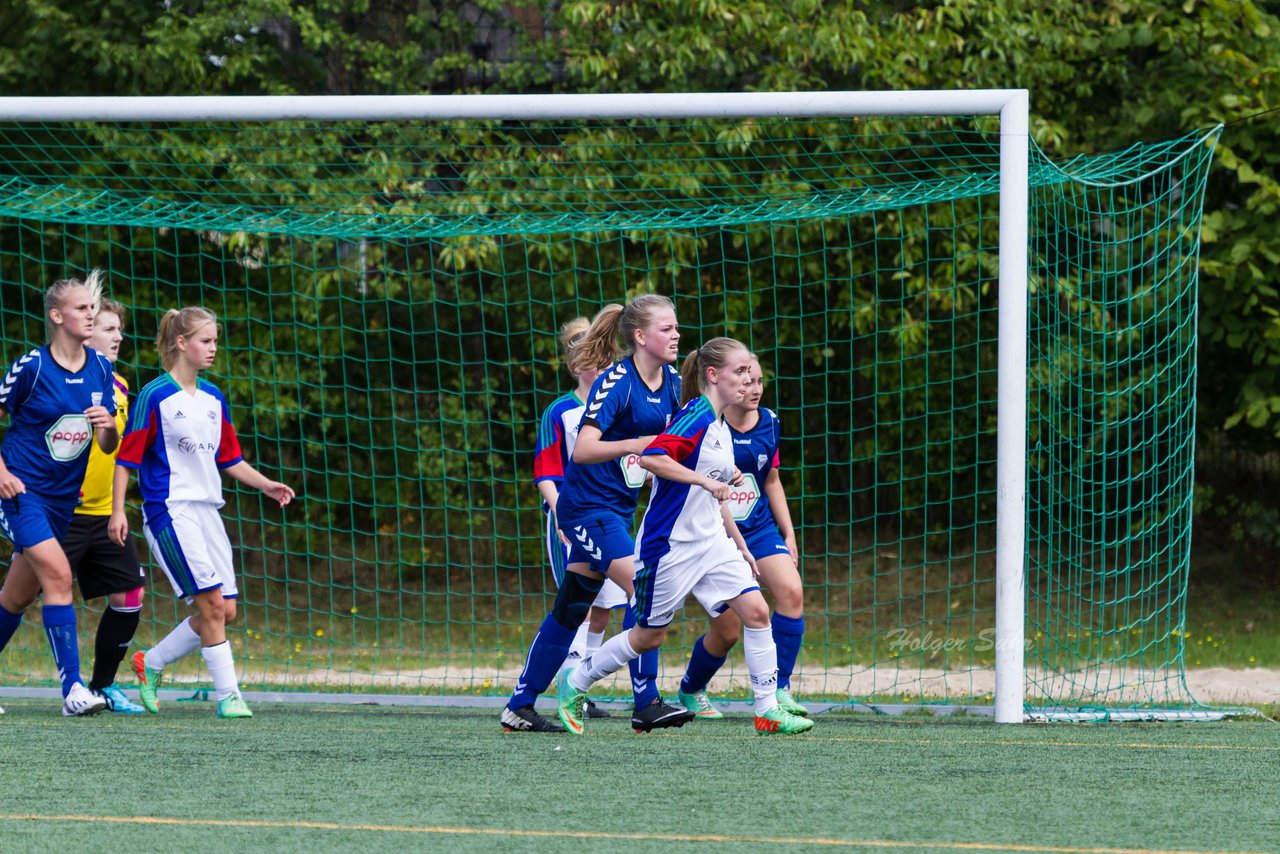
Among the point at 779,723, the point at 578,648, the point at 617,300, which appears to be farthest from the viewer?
the point at 617,300

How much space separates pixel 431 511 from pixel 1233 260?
5.38 meters

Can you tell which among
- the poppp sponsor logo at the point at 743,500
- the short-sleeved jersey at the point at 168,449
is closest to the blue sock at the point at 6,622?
the short-sleeved jersey at the point at 168,449

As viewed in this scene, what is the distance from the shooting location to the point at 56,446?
6.25 m

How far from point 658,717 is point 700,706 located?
851mm

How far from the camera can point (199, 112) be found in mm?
6586

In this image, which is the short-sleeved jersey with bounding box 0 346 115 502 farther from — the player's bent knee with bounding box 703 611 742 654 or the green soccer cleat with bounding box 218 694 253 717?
the player's bent knee with bounding box 703 611 742 654

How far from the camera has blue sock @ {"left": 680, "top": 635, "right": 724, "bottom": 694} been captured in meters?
6.27

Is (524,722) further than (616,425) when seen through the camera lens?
Yes

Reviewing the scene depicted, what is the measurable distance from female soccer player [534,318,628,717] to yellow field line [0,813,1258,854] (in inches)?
97.6

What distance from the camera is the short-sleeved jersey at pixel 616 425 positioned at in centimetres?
546

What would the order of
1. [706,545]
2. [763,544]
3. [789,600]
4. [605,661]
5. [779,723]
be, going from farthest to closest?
[763,544], [789,600], [605,661], [779,723], [706,545]

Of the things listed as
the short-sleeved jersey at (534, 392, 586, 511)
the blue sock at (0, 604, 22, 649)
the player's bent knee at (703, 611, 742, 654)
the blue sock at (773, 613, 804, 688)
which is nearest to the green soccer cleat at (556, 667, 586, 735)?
the player's bent knee at (703, 611, 742, 654)

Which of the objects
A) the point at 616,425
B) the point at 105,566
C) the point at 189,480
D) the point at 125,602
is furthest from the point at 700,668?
the point at 105,566

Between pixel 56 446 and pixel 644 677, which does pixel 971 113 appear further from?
pixel 56 446
